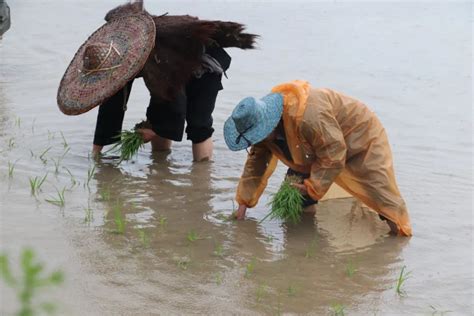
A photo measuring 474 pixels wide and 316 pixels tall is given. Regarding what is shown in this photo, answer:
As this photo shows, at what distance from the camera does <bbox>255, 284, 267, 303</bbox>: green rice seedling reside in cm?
328

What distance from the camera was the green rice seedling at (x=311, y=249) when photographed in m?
3.89

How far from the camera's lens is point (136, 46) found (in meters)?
4.58

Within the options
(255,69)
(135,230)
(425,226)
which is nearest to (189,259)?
(135,230)

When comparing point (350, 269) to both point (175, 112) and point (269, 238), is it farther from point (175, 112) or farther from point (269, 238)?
point (175, 112)

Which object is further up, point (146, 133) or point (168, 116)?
point (168, 116)

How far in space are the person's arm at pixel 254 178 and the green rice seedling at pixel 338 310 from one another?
109cm

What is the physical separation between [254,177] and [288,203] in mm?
268

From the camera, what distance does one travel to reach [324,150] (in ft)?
12.8

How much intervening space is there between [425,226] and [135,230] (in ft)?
5.26

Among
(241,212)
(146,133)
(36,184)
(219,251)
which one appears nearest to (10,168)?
(36,184)

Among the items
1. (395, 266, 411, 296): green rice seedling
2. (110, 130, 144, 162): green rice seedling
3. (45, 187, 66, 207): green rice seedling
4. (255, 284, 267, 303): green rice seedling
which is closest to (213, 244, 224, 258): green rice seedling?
(255, 284, 267, 303): green rice seedling

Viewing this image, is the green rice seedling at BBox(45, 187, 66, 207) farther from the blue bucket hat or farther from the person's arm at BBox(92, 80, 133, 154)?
the blue bucket hat

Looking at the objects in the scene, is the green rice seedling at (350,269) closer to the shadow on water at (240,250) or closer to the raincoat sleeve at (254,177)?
the shadow on water at (240,250)

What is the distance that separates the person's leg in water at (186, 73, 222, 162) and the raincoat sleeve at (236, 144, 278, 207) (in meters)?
1.02
